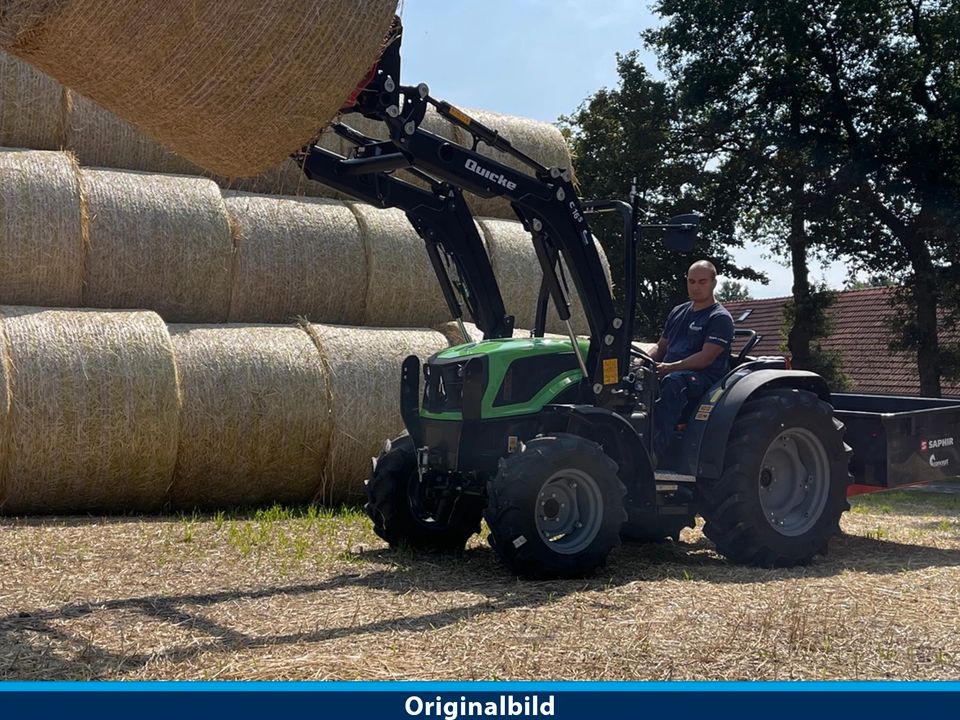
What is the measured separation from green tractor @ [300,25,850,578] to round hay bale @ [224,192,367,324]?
9.73 ft

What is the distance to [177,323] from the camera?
10.3 meters

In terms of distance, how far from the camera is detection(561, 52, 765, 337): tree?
63.6 feet

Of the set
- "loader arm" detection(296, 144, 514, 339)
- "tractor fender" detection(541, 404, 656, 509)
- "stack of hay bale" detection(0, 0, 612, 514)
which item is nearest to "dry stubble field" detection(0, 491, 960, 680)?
"tractor fender" detection(541, 404, 656, 509)

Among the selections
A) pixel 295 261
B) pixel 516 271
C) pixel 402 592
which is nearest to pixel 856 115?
pixel 516 271

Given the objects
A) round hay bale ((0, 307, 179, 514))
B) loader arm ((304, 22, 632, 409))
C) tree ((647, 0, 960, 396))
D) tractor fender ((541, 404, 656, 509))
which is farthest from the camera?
tree ((647, 0, 960, 396))

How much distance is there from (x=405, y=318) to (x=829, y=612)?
6.27 meters

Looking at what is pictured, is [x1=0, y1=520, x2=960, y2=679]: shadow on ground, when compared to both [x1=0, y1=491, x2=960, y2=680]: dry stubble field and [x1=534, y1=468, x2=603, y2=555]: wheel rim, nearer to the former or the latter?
[x1=0, y1=491, x2=960, y2=680]: dry stubble field

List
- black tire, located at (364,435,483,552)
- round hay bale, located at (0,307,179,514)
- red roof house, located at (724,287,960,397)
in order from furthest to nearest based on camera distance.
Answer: red roof house, located at (724,287,960,397) → round hay bale, located at (0,307,179,514) → black tire, located at (364,435,483,552)

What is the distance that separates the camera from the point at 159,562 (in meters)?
7.34

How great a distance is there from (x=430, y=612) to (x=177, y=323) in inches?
199

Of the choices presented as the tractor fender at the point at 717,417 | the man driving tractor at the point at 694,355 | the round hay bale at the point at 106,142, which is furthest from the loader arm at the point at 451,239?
the round hay bale at the point at 106,142

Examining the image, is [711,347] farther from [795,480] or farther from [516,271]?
[516,271]

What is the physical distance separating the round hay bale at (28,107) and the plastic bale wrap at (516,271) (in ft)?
13.3

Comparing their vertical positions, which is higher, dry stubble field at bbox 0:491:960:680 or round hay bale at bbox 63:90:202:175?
round hay bale at bbox 63:90:202:175
